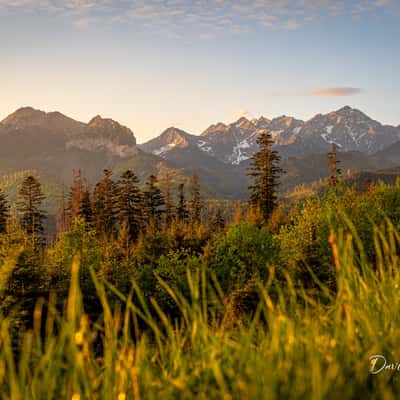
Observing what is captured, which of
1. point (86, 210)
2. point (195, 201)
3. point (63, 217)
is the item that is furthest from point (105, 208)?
point (63, 217)

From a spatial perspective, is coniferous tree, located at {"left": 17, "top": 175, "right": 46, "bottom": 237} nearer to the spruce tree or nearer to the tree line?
the tree line

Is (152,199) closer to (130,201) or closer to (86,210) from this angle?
(130,201)

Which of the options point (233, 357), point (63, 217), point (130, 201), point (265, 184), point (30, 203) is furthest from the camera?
point (63, 217)

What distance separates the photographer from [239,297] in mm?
24359

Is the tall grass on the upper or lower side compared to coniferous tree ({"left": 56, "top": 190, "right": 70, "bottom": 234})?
upper

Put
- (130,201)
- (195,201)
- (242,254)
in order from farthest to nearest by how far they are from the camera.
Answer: (195,201), (130,201), (242,254)


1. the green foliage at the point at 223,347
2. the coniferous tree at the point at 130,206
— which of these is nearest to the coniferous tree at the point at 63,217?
the coniferous tree at the point at 130,206

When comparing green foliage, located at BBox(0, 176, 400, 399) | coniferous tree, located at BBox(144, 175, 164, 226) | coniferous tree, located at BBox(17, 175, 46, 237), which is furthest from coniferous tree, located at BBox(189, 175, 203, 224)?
green foliage, located at BBox(0, 176, 400, 399)

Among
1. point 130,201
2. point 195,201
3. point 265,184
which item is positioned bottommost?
point 195,201

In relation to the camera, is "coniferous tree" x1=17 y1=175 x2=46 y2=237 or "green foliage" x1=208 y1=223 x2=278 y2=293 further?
"coniferous tree" x1=17 y1=175 x2=46 y2=237

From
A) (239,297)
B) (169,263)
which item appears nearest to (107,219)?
(169,263)

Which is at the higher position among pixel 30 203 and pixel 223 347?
pixel 223 347

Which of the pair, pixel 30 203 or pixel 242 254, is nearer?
pixel 242 254

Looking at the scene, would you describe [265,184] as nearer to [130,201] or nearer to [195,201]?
[130,201]
